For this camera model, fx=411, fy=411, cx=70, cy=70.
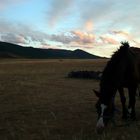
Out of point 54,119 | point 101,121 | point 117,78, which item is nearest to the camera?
point 101,121

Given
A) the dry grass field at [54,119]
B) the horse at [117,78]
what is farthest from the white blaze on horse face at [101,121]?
the dry grass field at [54,119]

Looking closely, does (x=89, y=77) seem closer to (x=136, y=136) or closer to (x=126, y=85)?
(x=126, y=85)

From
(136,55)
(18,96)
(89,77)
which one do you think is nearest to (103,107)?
(136,55)

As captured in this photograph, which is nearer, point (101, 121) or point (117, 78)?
point (101, 121)

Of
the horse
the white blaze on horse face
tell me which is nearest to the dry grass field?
the white blaze on horse face

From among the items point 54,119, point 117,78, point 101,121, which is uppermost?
point 117,78

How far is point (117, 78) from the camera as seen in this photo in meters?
10.8

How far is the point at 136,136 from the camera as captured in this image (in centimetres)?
973

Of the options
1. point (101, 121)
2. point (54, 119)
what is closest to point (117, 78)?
point (101, 121)

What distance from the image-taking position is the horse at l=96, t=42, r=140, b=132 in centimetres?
991

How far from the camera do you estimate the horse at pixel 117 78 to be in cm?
991

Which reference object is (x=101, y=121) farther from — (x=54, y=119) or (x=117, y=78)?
(x=54, y=119)

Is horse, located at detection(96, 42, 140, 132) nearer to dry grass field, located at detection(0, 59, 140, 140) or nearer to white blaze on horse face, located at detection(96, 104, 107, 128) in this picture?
white blaze on horse face, located at detection(96, 104, 107, 128)

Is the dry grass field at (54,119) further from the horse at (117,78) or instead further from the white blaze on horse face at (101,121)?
the horse at (117,78)
